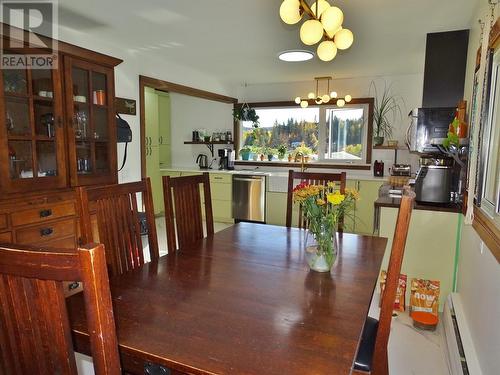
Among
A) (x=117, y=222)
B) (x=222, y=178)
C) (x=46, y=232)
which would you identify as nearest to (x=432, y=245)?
(x=117, y=222)

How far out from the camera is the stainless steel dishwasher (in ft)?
17.0

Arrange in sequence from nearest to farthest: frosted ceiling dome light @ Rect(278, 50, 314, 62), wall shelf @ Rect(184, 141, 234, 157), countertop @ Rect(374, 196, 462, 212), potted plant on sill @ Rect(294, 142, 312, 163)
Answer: countertop @ Rect(374, 196, 462, 212) → frosted ceiling dome light @ Rect(278, 50, 314, 62) → potted plant on sill @ Rect(294, 142, 312, 163) → wall shelf @ Rect(184, 141, 234, 157)

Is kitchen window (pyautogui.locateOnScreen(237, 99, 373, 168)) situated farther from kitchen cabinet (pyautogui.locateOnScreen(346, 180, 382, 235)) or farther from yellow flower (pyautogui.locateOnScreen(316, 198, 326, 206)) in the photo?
yellow flower (pyautogui.locateOnScreen(316, 198, 326, 206))

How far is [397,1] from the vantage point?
7.79 ft

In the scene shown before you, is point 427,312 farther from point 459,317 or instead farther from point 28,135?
point 28,135

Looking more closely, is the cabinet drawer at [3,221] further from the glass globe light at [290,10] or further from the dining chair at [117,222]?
the glass globe light at [290,10]

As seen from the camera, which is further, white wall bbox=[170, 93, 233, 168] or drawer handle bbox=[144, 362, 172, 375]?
white wall bbox=[170, 93, 233, 168]

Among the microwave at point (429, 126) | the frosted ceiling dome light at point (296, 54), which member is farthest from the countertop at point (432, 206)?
the frosted ceiling dome light at point (296, 54)

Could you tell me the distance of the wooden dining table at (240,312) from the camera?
833 millimetres

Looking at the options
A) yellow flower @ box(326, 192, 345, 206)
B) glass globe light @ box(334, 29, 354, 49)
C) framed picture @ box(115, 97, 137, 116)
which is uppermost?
glass globe light @ box(334, 29, 354, 49)

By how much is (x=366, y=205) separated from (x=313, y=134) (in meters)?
1.53

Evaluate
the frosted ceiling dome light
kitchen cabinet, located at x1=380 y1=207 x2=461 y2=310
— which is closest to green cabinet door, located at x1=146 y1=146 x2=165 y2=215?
the frosted ceiling dome light

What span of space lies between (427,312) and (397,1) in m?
2.27

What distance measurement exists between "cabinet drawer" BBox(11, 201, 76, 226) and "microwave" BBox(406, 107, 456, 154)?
290cm
